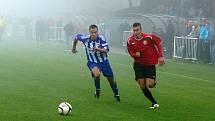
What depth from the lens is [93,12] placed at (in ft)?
186

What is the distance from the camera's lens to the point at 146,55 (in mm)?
12688

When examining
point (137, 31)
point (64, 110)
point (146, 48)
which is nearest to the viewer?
point (64, 110)

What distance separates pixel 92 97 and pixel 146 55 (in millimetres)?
2214

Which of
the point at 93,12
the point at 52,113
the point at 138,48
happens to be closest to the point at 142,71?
the point at 138,48

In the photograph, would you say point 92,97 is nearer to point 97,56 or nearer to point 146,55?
point 97,56

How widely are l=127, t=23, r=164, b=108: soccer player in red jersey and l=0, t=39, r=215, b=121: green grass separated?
54cm

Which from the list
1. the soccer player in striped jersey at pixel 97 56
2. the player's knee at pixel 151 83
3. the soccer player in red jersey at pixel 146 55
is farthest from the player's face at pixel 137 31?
the soccer player in striped jersey at pixel 97 56

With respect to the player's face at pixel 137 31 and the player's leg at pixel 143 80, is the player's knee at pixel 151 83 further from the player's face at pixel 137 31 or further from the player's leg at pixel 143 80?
the player's face at pixel 137 31

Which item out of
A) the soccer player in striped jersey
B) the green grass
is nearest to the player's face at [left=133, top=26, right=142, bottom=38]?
the soccer player in striped jersey

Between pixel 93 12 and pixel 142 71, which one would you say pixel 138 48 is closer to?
pixel 142 71

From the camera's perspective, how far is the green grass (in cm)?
1143

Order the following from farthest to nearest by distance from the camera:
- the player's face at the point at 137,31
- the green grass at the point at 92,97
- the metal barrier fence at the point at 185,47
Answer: the metal barrier fence at the point at 185,47
the player's face at the point at 137,31
the green grass at the point at 92,97

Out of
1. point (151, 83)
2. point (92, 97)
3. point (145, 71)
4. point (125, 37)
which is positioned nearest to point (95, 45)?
point (92, 97)

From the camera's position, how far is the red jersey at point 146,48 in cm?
1263
